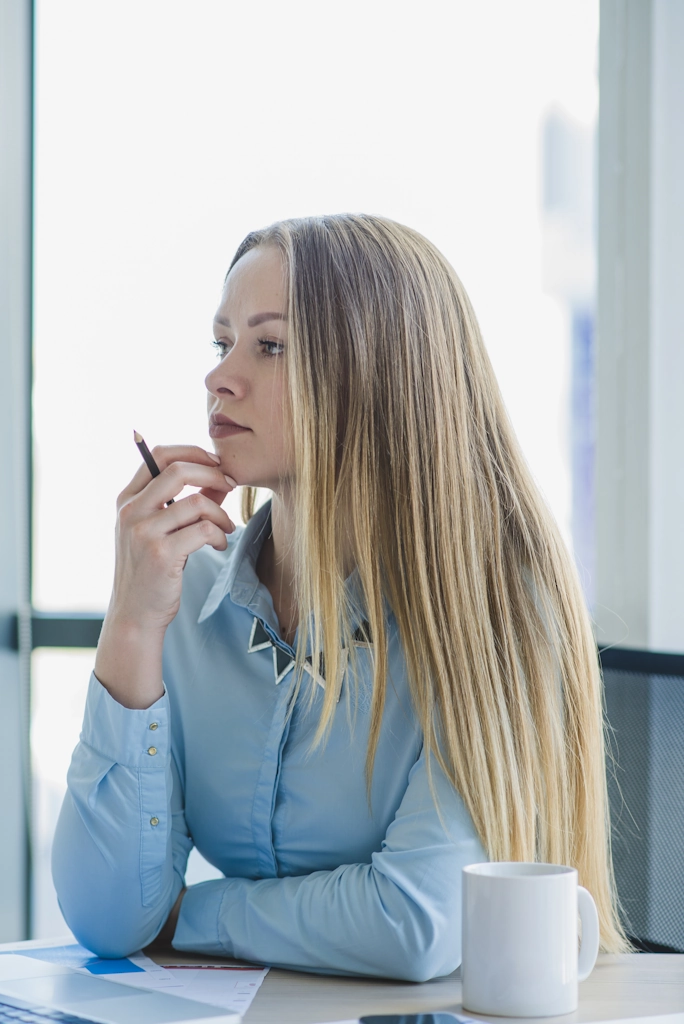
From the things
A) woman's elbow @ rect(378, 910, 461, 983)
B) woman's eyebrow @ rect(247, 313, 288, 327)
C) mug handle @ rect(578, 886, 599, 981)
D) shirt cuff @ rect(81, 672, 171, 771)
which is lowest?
woman's elbow @ rect(378, 910, 461, 983)

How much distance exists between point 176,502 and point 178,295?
97 cm

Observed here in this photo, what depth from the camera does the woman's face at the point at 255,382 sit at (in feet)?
3.53

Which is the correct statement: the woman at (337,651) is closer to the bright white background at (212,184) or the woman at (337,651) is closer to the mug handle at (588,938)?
the mug handle at (588,938)

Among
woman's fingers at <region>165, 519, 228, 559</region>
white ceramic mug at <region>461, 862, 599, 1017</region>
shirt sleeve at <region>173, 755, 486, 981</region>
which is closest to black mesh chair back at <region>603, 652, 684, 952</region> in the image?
shirt sleeve at <region>173, 755, 486, 981</region>

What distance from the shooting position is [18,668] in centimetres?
200

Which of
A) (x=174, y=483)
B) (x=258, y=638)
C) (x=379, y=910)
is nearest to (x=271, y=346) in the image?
(x=174, y=483)

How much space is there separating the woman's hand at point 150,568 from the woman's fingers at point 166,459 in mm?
14

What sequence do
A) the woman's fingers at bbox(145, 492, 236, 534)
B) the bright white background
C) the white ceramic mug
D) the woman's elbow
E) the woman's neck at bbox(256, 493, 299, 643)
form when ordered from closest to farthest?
the white ceramic mug
the woman's elbow
the woman's fingers at bbox(145, 492, 236, 534)
the woman's neck at bbox(256, 493, 299, 643)
the bright white background

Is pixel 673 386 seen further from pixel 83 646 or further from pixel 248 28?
pixel 83 646

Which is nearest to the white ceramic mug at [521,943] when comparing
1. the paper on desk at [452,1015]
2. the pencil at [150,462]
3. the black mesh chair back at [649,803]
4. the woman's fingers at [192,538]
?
the paper on desk at [452,1015]

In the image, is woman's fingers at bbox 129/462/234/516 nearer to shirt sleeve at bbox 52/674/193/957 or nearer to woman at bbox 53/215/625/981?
woman at bbox 53/215/625/981

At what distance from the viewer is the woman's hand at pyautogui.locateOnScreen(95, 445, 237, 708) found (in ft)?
3.34

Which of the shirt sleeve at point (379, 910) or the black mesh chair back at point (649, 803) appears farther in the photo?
the black mesh chair back at point (649, 803)

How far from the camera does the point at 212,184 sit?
1934 mm
